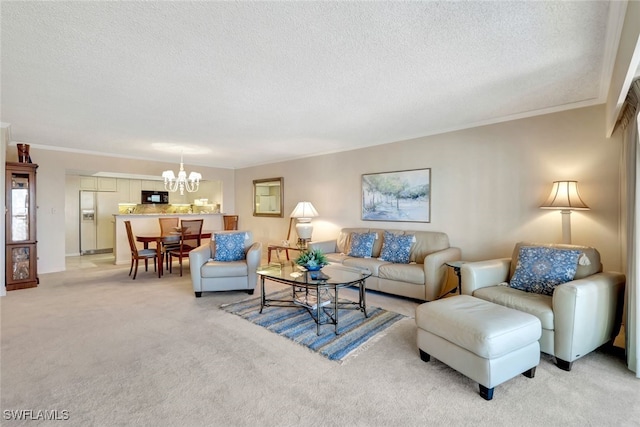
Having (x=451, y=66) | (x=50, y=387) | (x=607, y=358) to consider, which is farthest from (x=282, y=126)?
(x=607, y=358)

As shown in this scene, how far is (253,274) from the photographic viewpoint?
13.4 ft

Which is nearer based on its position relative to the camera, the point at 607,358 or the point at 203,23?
the point at 203,23

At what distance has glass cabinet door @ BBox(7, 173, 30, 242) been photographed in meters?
4.43

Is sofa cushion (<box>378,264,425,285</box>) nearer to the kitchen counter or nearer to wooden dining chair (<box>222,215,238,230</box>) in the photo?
wooden dining chair (<box>222,215,238,230</box>)

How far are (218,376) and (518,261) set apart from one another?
285 centimetres

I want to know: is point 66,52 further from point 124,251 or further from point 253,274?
point 124,251

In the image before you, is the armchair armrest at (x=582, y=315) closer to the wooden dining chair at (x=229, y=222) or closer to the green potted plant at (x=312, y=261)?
the green potted plant at (x=312, y=261)

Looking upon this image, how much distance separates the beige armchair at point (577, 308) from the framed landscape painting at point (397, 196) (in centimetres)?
196

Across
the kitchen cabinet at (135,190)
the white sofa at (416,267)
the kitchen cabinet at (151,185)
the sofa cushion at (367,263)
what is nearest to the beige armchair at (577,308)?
the white sofa at (416,267)

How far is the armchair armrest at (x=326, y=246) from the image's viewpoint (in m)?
4.86

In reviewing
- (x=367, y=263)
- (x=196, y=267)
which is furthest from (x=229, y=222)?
(x=367, y=263)

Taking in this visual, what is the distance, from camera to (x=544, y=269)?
2.67m

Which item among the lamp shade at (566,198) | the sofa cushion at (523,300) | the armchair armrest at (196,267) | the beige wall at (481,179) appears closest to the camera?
the sofa cushion at (523,300)

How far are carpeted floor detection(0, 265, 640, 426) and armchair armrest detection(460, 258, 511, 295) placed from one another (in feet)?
2.32
